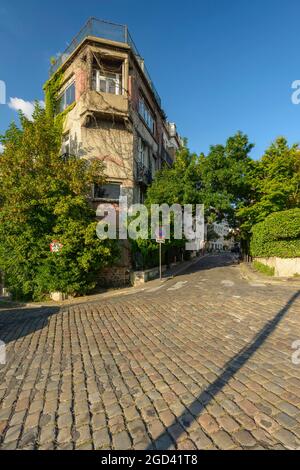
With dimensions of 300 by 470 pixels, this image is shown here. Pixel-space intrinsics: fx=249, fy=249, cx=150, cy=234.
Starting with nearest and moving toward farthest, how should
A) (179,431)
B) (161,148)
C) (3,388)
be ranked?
1. (179,431)
2. (3,388)
3. (161,148)

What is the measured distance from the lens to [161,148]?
77.2 ft

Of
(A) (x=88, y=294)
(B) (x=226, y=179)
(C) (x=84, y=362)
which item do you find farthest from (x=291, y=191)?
(C) (x=84, y=362)

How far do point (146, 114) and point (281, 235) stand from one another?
13.5 meters

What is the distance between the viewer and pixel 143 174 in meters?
17.1

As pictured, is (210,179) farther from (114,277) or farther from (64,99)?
(64,99)

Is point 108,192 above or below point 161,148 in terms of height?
below

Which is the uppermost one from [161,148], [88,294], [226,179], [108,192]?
[161,148]

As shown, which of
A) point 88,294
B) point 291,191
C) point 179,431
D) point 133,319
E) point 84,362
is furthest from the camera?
point 291,191

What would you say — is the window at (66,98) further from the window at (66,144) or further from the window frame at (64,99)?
the window at (66,144)

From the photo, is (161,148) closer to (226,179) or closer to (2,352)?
(226,179)

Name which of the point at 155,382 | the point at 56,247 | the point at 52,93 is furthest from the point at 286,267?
the point at 52,93

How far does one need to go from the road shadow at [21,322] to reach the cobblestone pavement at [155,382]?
8 cm

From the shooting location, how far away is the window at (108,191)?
14.6 meters
